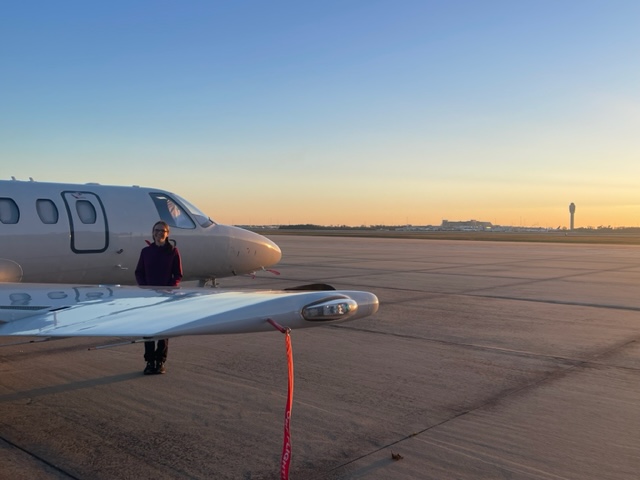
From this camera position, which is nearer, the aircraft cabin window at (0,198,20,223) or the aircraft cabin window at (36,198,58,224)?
the aircraft cabin window at (0,198,20,223)

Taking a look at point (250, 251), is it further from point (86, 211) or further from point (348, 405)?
point (348, 405)

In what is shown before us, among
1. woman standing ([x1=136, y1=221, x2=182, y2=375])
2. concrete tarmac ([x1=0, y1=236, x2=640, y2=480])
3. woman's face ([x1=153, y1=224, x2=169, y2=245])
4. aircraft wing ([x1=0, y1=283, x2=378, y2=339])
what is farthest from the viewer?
woman standing ([x1=136, y1=221, x2=182, y2=375])

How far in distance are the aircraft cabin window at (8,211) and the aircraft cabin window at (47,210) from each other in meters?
0.33

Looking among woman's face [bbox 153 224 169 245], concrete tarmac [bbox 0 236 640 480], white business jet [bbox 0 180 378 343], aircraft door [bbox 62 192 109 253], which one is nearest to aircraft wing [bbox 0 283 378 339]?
white business jet [bbox 0 180 378 343]

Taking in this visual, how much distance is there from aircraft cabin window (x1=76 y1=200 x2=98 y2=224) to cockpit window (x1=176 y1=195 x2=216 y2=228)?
190 centimetres

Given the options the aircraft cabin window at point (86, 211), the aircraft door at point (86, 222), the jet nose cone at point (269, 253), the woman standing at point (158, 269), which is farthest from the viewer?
the jet nose cone at point (269, 253)

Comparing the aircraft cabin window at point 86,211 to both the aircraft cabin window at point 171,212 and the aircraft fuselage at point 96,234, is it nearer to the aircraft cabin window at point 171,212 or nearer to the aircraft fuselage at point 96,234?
the aircraft fuselage at point 96,234

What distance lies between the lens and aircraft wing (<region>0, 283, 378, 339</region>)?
13.5 ft

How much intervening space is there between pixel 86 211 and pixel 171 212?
1.72 meters

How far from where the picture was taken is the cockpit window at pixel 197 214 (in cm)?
1143

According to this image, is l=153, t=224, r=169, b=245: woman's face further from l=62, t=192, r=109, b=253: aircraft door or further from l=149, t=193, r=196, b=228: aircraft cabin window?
l=149, t=193, r=196, b=228: aircraft cabin window

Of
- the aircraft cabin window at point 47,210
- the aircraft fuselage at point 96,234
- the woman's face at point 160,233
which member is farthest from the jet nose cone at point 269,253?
the woman's face at point 160,233

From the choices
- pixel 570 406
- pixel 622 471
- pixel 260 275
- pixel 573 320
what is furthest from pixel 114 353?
pixel 260 275

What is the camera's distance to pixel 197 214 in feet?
37.8
